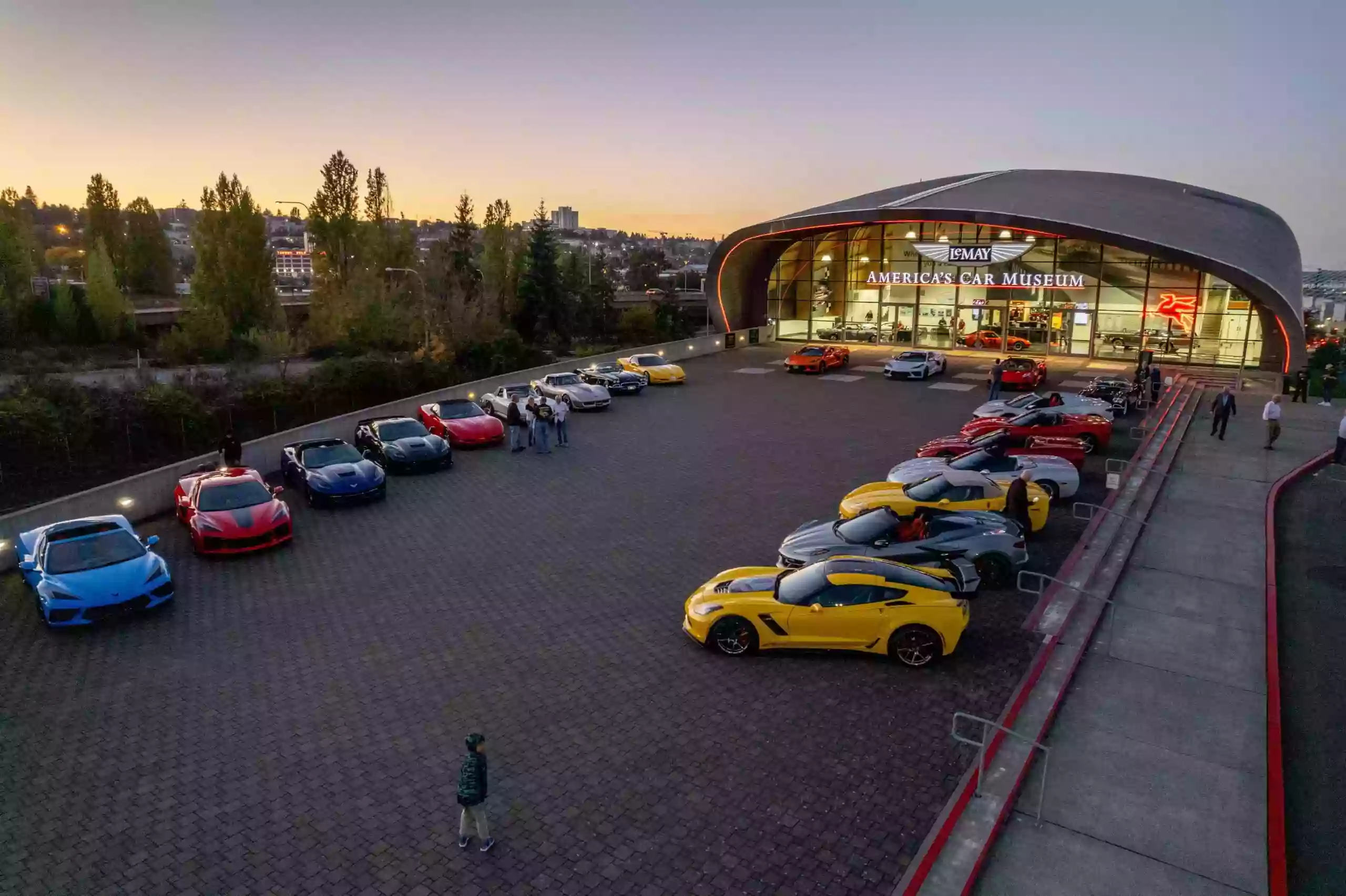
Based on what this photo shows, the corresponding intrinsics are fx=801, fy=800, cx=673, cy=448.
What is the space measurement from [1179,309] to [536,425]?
107 feet

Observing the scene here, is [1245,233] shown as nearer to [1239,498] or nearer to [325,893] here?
[1239,498]

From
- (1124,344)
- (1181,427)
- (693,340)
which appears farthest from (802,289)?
(1181,427)

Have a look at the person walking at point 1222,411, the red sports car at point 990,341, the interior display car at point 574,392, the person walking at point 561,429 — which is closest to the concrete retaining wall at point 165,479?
the interior display car at point 574,392

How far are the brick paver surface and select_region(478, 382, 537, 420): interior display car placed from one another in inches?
413

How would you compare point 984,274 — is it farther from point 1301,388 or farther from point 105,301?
point 105,301

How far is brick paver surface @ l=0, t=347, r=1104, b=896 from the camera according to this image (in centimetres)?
666

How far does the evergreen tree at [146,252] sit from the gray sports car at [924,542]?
68835mm

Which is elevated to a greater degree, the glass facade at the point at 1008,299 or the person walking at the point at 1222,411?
the glass facade at the point at 1008,299

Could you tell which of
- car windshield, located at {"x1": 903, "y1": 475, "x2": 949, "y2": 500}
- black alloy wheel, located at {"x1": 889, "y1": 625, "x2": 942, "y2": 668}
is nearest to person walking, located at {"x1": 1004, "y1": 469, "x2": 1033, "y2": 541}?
car windshield, located at {"x1": 903, "y1": 475, "x2": 949, "y2": 500}

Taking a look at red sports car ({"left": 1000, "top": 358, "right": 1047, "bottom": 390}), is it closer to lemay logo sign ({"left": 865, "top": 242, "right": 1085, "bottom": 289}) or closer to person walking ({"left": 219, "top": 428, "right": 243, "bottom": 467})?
lemay logo sign ({"left": 865, "top": 242, "right": 1085, "bottom": 289})

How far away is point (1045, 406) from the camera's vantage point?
21.5m

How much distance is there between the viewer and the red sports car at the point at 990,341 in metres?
42.2

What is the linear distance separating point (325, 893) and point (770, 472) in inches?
548

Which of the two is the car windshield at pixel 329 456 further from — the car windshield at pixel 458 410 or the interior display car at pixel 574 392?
the interior display car at pixel 574 392
